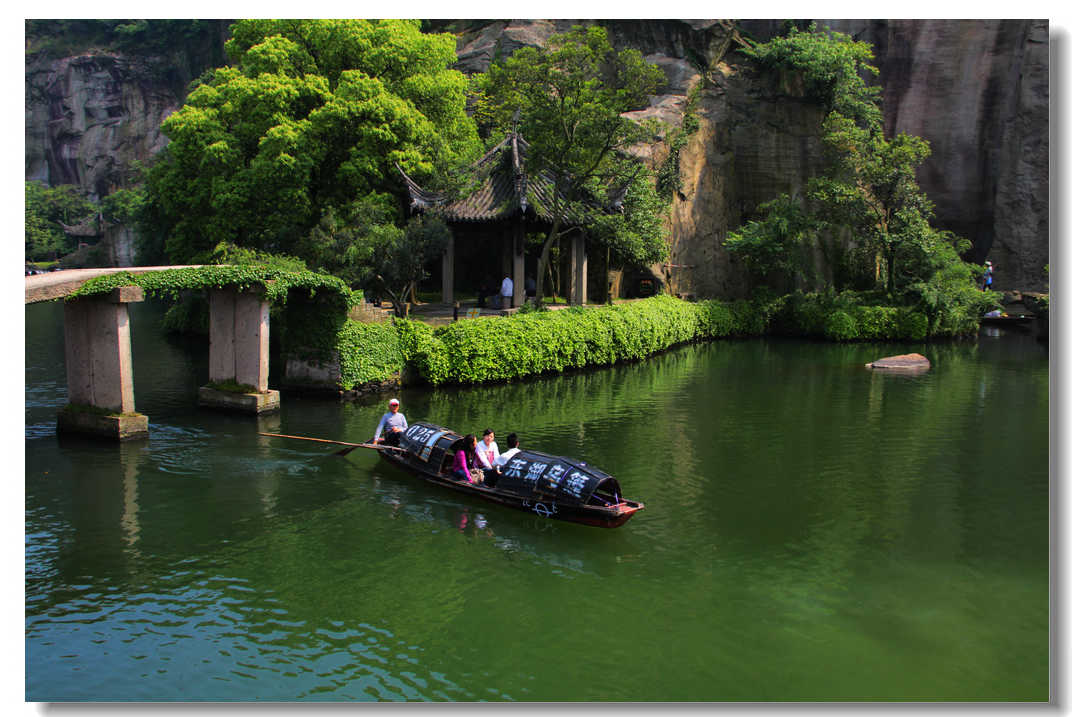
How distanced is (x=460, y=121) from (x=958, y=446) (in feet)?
81.6

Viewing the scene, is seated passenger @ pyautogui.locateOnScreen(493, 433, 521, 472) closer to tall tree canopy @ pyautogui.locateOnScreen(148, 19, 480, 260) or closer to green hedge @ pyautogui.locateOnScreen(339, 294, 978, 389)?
green hedge @ pyautogui.locateOnScreen(339, 294, 978, 389)

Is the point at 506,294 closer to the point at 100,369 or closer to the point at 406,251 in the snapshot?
the point at 406,251

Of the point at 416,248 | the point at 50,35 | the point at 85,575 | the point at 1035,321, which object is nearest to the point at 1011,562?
the point at 85,575

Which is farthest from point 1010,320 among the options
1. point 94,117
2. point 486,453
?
point 94,117

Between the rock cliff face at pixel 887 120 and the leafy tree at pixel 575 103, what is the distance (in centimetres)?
1328

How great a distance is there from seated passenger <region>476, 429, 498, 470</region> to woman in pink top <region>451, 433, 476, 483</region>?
227mm

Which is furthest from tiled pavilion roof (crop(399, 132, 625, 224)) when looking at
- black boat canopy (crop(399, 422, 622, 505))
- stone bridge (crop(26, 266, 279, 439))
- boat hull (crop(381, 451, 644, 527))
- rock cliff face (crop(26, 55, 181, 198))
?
rock cliff face (crop(26, 55, 181, 198))

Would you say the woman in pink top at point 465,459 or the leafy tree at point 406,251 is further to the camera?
the leafy tree at point 406,251

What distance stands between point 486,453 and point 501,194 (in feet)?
63.4

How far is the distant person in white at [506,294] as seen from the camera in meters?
33.9

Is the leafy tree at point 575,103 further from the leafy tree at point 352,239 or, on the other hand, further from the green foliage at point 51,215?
the green foliage at point 51,215

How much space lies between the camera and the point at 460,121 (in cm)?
3775

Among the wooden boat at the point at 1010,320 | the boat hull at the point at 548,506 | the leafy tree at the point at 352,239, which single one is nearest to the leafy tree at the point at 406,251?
the leafy tree at the point at 352,239

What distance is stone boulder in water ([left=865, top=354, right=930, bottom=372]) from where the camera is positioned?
32.3m
